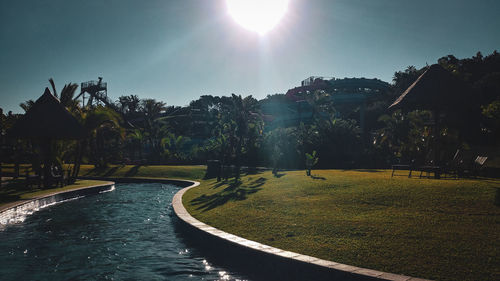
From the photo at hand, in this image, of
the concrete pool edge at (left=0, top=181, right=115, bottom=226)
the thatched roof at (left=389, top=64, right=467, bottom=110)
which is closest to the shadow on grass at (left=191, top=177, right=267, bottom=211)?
the concrete pool edge at (left=0, top=181, right=115, bottom=226)

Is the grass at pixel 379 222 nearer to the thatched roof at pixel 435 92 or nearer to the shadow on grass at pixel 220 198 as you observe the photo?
the shadow on grass at pixel 220 198

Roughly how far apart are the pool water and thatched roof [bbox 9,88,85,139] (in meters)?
5.04

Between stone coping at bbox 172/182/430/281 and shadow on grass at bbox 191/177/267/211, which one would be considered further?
shadow on grass at bbox 191/177/267/211

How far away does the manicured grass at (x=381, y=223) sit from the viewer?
5.20 m

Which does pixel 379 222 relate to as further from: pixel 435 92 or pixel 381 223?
pixel 435 92

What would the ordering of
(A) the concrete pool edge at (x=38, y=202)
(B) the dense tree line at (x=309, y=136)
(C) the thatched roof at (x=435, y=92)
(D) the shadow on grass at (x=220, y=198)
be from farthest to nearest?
(B) the dense tree line at (x=309, y=136) → (C) the thatched roof at (x=435, y=92) → (D) the shadow on grass at (x=220, y=198) → (A) the concrete pool edge at (x=38, y=202)

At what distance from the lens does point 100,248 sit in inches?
307

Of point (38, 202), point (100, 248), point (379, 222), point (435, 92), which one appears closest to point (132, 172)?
point (38, 202)

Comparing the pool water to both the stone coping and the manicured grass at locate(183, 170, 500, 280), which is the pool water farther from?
the manicured grass at locate(183, 170, 500, 280)

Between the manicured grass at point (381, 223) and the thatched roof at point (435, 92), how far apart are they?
5.63m

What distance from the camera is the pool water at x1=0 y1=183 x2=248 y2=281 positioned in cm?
628

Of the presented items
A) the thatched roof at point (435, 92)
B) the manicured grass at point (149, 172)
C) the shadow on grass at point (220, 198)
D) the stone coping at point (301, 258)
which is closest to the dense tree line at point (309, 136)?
the thatched roof at point (435, 92)

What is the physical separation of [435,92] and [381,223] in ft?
35.2

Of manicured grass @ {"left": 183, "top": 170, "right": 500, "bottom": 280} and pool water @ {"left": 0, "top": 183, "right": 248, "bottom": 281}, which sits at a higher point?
manicured grass @ {"left": 183, "top": 170, "right": 500, "bottom": 280}
